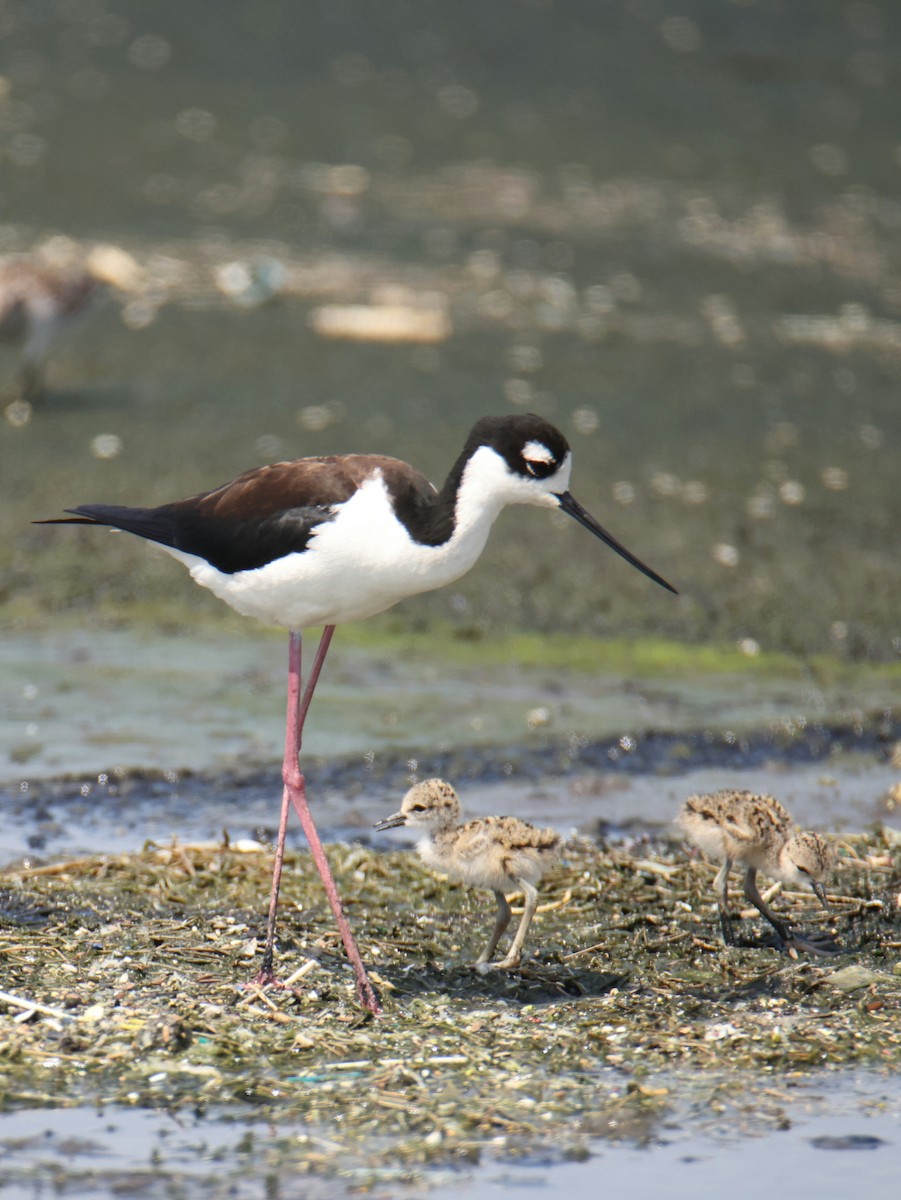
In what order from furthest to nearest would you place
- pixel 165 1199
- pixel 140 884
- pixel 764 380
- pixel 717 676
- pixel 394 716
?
pixel 764 380 < pixel 717 676 < pixel 394 716 < pixel 140 884 < pixel 165 1199

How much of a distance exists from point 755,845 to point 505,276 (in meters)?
9.81

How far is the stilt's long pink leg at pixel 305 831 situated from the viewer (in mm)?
5418

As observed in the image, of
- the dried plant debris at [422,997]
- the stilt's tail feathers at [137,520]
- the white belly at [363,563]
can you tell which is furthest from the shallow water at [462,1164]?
the stilt's tail feathers at [137,520]

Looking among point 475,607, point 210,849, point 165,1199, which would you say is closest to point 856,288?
point 475,607

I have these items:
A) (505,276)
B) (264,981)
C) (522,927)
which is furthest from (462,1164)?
Answer: (505,276)

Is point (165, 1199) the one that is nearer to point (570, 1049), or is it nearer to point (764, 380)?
point (570, 1049)

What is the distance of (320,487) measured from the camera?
5.59 m

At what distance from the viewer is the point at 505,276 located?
595 inches

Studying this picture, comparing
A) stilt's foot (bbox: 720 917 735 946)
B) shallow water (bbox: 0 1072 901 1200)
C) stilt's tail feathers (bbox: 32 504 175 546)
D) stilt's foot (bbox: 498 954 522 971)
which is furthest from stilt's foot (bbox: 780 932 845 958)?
stilt's tail feathers (bbox: 32 504 175 546)

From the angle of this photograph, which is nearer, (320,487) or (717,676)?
(320,487)

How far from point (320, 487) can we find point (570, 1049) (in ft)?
5.91

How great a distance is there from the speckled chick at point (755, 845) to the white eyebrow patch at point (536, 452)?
4.47ft

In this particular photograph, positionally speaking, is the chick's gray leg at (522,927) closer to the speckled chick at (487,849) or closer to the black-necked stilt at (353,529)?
the speckled chick at (487,849)

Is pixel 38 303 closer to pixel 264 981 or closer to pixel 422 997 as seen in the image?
pixel 264 981
